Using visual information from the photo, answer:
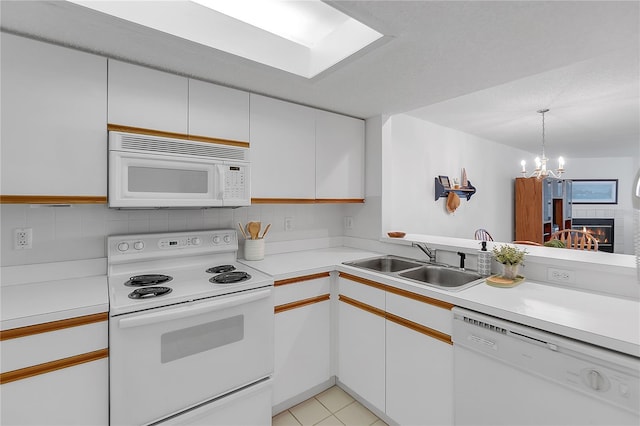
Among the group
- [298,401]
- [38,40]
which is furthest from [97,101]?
[298,401]

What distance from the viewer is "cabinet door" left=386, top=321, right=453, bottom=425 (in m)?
1.55

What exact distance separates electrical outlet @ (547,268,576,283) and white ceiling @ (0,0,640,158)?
1.17 m

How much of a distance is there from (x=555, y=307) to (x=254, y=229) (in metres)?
1.88

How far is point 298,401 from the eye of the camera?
6.82 ft

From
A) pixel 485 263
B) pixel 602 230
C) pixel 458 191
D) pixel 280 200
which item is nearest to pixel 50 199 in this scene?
pixel 280 200

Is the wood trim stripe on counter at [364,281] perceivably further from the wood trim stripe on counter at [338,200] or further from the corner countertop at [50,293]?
the corner countertop at [50,293]

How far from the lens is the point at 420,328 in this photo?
5.45ft

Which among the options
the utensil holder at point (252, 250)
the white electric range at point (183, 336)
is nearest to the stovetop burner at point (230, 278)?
the white electric range at point (183, 336)

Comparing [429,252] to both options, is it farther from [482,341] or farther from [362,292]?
[482,341]

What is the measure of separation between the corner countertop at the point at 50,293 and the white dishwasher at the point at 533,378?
172 centimetres

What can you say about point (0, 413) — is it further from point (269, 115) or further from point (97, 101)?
point (269, 115)

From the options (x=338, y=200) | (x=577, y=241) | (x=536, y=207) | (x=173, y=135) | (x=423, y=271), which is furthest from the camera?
(x=536, y=207)

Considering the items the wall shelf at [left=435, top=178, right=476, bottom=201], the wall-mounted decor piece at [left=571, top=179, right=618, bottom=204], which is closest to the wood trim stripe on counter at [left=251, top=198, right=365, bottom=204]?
the wall shelf at [left=435, top=178, right=476, bottom=201]

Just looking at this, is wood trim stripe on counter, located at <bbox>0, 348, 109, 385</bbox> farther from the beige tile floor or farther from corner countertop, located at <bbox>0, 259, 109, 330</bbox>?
the beige tile floor
